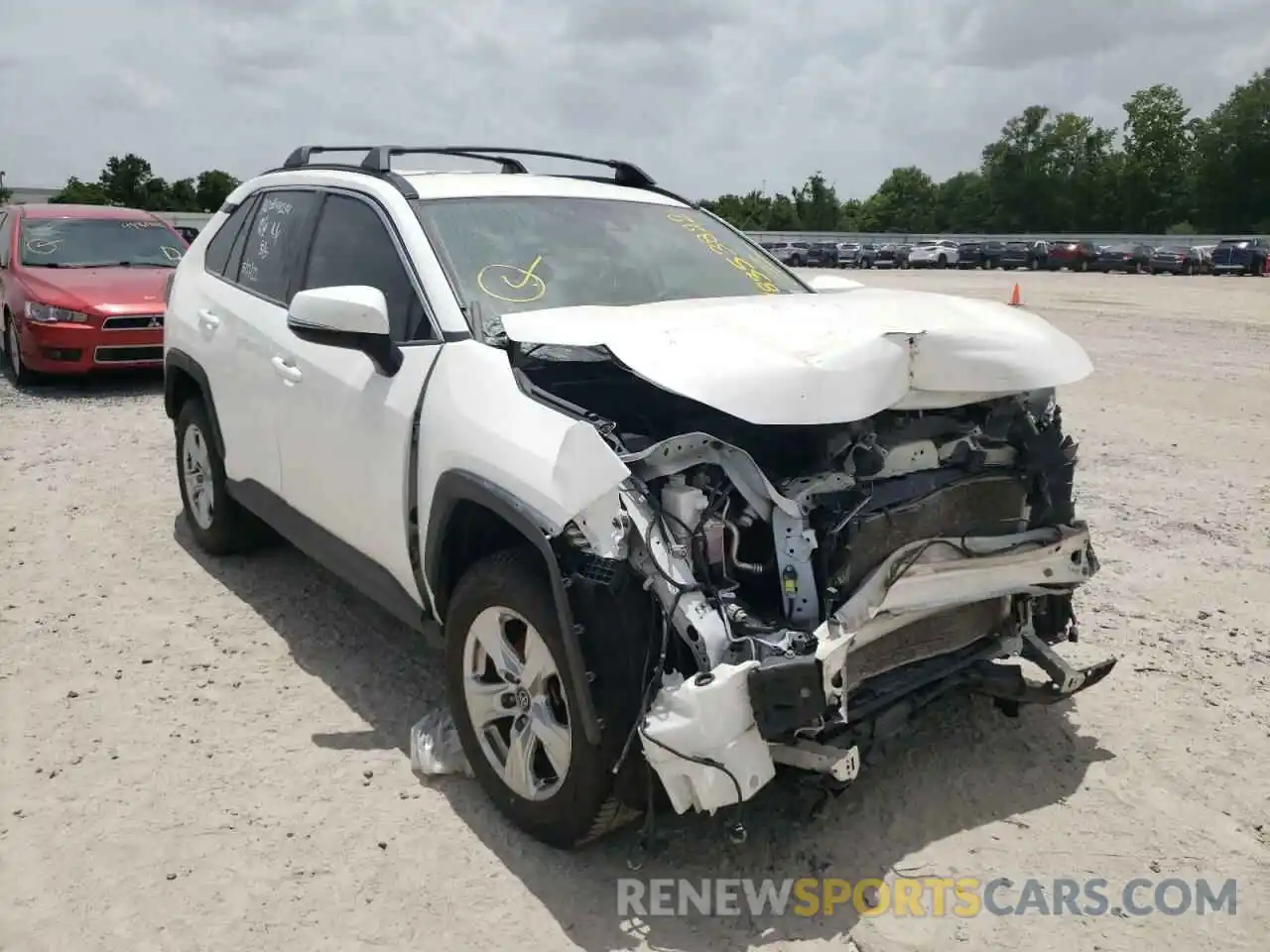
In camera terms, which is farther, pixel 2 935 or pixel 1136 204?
pixel 1136 204

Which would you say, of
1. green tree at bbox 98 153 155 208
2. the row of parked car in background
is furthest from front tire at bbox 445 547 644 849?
green tree at bbox 98 153 155 208

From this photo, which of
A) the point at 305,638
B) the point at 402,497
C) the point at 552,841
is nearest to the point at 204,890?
the point at 552,841

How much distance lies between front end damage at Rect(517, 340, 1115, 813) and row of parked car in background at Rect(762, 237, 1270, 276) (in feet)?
132

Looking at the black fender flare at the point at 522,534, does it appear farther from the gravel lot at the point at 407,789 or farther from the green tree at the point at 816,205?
the green tree at the point at 816,205

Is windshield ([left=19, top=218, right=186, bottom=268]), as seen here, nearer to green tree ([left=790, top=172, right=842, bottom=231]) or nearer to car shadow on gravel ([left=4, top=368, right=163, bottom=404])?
car shadow on gravel ([left=4, top=368, right=163, bottom=404])

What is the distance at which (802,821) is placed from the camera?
3.34m

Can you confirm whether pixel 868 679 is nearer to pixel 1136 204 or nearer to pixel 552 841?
pixel 552 841

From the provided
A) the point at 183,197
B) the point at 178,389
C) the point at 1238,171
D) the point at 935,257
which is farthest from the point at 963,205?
the point at 178,389

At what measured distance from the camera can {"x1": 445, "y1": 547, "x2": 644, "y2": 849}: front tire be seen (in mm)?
2885

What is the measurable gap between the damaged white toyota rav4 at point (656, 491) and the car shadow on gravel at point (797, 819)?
0.56 feet

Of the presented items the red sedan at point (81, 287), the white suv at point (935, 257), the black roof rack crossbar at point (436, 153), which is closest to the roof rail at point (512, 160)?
the black roof rack crossbar at point (436, 153)

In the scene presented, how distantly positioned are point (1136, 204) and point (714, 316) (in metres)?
94.3

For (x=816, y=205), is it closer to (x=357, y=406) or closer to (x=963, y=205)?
(x=963, y=205)

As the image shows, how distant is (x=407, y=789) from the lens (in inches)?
140
